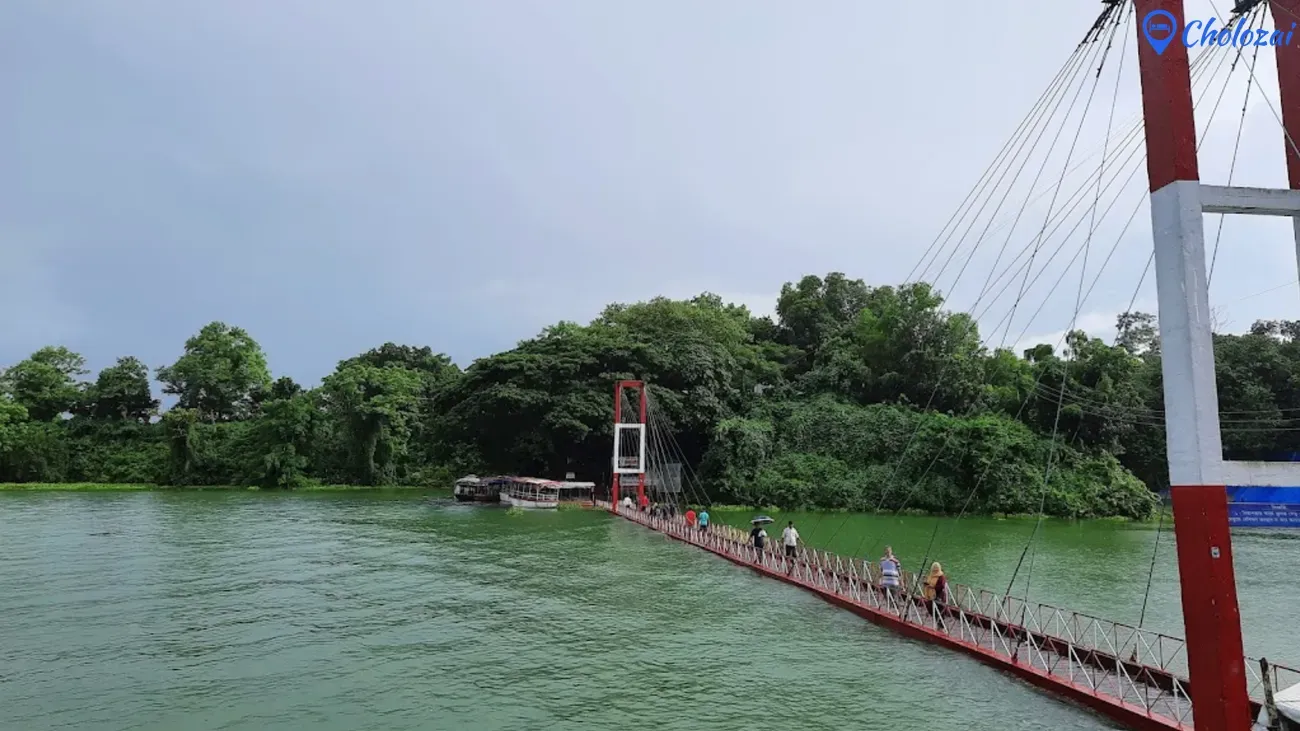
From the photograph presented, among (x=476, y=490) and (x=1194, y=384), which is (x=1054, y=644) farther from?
(x=476, y=490)

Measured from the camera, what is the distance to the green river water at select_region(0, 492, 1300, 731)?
12.1m

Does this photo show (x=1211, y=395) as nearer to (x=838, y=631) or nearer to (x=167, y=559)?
(x=838, y=631)

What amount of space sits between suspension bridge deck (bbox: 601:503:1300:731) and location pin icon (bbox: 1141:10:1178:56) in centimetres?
771

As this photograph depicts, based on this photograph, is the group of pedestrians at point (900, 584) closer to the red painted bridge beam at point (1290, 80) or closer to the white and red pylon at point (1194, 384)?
the white and red pylon at point (1194, 384)

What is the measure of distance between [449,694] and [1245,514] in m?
11.4

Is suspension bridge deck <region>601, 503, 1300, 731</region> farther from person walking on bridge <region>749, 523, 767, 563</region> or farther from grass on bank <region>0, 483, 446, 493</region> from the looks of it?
grass on bank <region>0, 483, 446, 493</region>

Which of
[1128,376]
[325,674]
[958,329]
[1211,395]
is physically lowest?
[325,674]

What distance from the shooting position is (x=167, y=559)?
87.9ft

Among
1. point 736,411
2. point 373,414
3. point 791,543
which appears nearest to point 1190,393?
point 791,543

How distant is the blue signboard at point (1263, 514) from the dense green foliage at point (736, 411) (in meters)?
23.9

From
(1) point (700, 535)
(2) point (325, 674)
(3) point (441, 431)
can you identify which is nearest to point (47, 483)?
(3) point (441, 431)

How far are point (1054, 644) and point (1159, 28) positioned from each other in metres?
10.4

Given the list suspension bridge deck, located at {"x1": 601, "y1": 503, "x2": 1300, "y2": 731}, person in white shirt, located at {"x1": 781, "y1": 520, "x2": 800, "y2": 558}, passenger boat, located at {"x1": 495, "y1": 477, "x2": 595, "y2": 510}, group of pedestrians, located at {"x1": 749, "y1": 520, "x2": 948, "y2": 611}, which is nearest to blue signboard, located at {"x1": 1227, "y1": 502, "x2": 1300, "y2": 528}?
suspension bridge deck, located at {"x1": 601, "y1": 503, "x2": 1300, "y2": 731}

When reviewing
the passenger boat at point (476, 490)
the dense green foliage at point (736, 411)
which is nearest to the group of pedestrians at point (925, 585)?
the dense green foliage at point (736, 411)
